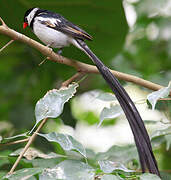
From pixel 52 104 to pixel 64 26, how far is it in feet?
1.83

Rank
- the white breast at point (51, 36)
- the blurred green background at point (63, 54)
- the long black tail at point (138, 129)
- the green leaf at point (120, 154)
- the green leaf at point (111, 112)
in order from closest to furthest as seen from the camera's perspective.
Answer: the long black tail at point (138, 129) → the green leaf at point (111, 112) → the green leaf at point (120, 154) → the white breast at point (51, 36) → the blurred green background at point (63, 54)

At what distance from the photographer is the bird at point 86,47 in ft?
3.00

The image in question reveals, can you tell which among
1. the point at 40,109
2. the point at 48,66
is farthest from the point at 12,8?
the point at 40,109

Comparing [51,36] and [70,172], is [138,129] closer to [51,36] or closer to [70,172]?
[70,172]

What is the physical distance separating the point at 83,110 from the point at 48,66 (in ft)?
2.13

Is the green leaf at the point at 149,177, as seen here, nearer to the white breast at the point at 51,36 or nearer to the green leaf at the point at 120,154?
the green leaf at the point at 120,154

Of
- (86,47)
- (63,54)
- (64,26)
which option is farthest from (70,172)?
(63,54)

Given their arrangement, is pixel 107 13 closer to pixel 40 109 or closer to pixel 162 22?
pixel 162 22

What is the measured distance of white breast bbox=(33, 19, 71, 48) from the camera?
4.87 feet

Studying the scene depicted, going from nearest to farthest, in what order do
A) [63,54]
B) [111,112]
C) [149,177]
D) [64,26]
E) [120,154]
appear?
[149,177] < [111,112] < [120,154] < [64,26] < [63,54]

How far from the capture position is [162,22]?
7.45 ft

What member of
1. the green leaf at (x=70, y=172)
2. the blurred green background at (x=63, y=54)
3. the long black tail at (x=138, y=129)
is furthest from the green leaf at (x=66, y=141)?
the blurred green background at (x=63, y=54)

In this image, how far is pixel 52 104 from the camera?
991 mm

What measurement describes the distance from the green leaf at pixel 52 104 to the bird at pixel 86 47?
0.47 ft
